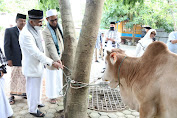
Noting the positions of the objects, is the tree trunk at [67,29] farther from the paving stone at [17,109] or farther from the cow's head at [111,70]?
the paving stone at [17,109]

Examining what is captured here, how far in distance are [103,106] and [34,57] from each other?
73.8 inches

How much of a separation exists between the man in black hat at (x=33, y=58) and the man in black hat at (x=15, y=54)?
88 cm

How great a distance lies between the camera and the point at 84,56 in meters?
2.31

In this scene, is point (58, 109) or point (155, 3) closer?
point (58, 109)

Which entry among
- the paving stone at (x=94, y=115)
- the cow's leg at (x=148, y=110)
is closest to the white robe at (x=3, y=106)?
the paving stone at (x=94, y=115)

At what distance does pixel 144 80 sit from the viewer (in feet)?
5.94

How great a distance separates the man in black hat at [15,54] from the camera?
3.70 metres

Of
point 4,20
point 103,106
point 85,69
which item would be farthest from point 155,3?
point 4,20

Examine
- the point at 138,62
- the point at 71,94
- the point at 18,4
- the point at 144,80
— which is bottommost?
the point at 71,94

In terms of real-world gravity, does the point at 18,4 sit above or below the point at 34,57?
above

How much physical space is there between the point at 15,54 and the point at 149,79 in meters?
3.23

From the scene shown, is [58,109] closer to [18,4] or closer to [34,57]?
[34,57]

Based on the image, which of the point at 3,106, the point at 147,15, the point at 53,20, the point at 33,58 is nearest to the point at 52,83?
the point at 33,58

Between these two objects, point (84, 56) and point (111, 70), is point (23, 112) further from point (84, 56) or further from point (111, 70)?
point (111, 70)
